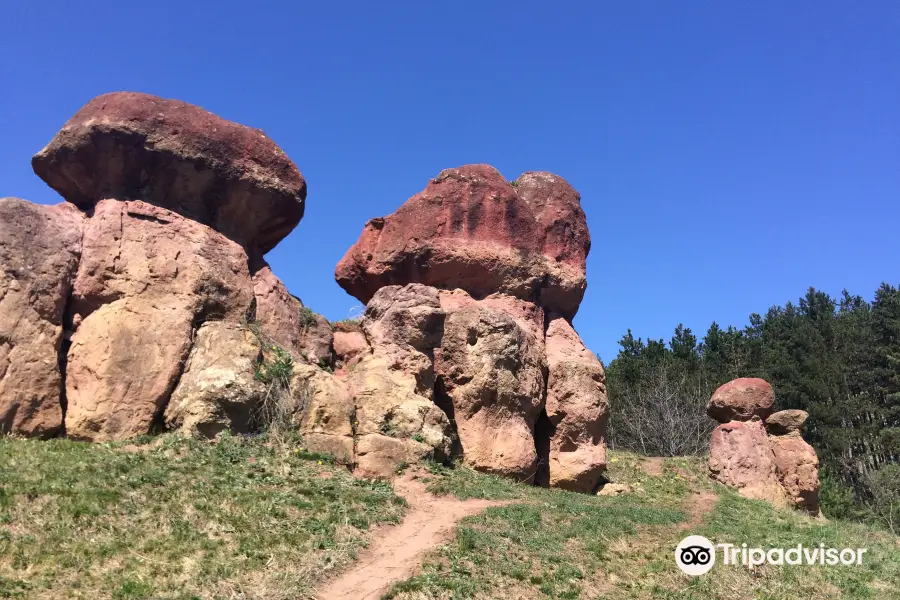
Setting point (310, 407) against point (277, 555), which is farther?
point (310, 407)

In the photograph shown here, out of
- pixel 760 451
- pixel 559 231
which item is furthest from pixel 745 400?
pixel 559 231

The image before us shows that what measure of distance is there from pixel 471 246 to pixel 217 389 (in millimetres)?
7029

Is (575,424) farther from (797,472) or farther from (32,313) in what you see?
(32,313)

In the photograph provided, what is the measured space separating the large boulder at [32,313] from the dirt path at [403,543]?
18.9 feet

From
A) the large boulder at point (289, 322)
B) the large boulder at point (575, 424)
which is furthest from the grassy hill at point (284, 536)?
the large boulder at point (575, 424)

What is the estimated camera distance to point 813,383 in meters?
34.1

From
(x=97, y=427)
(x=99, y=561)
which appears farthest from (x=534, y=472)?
(x=99, y=561)

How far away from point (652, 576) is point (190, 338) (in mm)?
8200

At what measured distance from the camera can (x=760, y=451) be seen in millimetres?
18391

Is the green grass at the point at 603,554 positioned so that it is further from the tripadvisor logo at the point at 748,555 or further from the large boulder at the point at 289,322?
the large boulder at the point at 289,322

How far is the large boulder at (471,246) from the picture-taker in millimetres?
16250

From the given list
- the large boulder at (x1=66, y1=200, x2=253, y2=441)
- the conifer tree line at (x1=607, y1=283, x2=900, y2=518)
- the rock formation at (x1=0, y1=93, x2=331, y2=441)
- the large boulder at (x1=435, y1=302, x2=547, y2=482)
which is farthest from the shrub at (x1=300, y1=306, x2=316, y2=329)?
the conifer tree line at (x1=607, y1=283, x2=900, y2=518)

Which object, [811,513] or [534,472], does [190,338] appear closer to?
[534,472]

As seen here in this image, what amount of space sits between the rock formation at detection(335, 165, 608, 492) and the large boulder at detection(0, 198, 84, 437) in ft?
16.6
